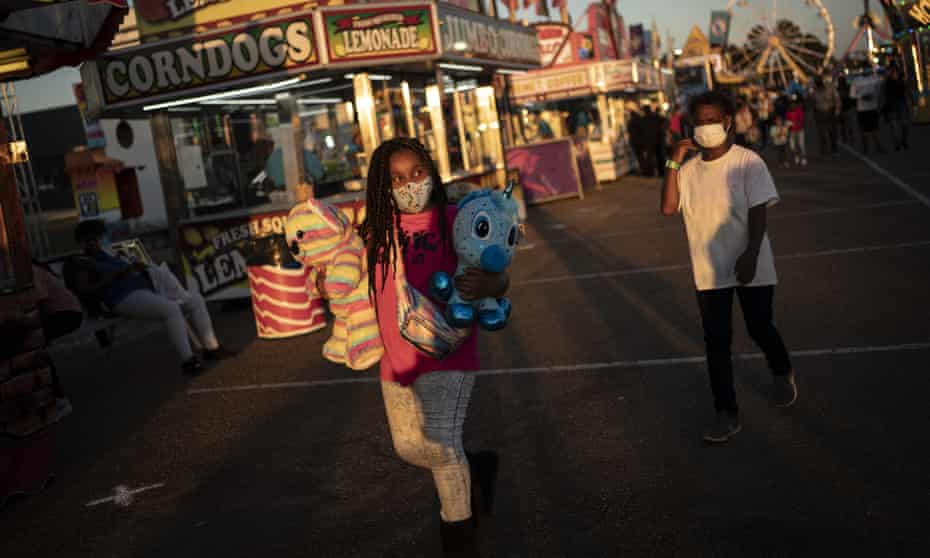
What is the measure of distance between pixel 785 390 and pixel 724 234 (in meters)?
1.05

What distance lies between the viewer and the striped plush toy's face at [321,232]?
13.2 feet

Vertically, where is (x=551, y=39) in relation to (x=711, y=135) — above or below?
above

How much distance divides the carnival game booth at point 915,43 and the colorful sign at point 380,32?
20.7 m

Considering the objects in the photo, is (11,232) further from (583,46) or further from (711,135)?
(583,46)

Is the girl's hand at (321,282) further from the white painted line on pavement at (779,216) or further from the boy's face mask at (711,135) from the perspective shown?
the white painted line on pavement at (779,216)

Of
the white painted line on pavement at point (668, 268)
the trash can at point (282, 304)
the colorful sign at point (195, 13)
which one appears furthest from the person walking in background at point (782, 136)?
the trash can at point (282, 304)

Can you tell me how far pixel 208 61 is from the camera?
12141 millimetres

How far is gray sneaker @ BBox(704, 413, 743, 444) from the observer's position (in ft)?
15.9

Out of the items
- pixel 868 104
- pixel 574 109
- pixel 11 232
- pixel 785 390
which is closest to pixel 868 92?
pixel 868 104

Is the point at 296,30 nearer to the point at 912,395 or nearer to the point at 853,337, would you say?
the point at 853,337

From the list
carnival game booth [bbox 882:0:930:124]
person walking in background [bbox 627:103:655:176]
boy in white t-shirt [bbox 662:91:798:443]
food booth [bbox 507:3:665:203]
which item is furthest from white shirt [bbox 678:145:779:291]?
carnival game booth [bbox 882:0:930:124]

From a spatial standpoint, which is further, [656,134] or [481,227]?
[656,134]

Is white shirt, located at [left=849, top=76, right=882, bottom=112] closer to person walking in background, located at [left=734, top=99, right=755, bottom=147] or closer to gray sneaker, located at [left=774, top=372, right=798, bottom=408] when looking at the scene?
person walking in background, located at [left=734, top=99, right=755, bottom=147]

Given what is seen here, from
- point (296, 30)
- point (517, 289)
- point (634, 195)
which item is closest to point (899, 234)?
point (517, 289)
